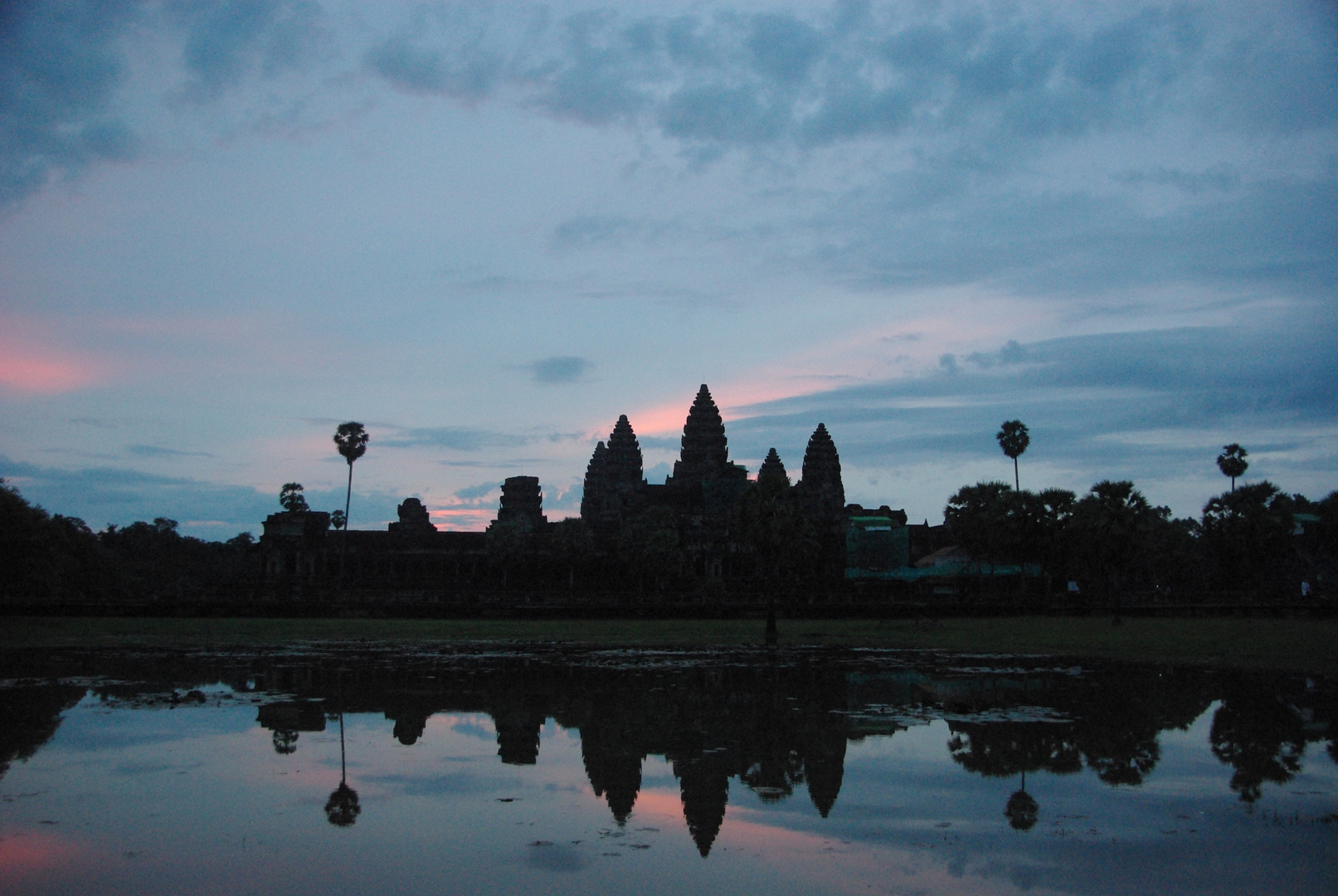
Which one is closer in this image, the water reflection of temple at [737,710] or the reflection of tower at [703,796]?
the reflection of tower at [703,796]

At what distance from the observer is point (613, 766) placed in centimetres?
1397

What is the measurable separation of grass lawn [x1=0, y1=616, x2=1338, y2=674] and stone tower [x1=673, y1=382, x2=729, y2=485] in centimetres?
6167

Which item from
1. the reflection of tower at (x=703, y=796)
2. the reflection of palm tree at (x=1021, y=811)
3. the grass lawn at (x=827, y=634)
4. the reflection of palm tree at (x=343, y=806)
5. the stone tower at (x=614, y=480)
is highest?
the stone tower at (x=614, y=480)

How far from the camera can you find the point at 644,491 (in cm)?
11069

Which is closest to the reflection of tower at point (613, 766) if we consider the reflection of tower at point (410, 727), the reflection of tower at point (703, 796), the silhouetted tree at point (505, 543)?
the reflection of tower at point (703, 796)

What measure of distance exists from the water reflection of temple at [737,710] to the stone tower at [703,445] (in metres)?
84.7

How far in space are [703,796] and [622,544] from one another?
73.4 m

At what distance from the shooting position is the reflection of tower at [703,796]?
10.6m

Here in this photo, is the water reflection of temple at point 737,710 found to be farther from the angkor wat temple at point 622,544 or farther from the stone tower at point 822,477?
the stone tower at point 822,477

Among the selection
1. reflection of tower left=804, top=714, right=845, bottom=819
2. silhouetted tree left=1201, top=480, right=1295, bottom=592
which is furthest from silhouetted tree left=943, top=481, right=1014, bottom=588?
reflection of tower left=804, top=714, right=845, bottom=819

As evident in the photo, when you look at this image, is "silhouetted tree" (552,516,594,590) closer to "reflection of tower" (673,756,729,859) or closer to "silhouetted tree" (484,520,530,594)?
"silhouetted tree" (484,520,530,594)

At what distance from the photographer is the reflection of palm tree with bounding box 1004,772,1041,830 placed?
10.9m

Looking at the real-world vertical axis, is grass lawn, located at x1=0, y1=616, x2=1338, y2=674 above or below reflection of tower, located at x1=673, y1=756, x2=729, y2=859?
above

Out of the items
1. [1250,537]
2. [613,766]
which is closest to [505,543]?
[1250,537]
